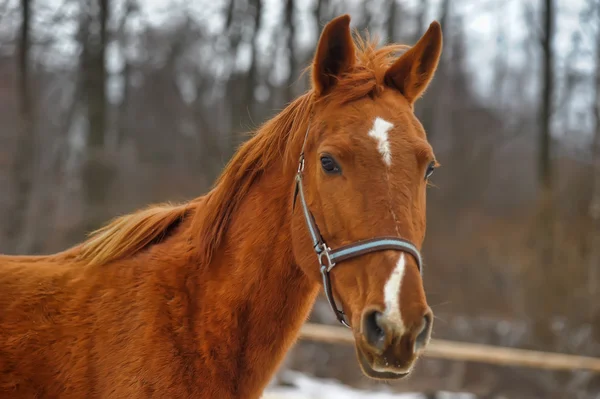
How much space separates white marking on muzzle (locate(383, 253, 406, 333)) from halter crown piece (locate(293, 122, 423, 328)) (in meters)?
0.07

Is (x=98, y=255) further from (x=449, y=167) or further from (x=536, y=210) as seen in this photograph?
(x=449, y=167)

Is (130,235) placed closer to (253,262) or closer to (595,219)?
(253,262)

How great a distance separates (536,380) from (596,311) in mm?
1558

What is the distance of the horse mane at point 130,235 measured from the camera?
7.75 ft

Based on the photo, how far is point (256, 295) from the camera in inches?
84.7

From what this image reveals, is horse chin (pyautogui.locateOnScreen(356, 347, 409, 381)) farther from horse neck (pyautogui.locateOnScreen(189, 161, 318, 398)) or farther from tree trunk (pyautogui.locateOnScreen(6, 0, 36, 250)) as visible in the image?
tree trunk (pyautogui.locateOnScreen(6, 0, 36, 250))

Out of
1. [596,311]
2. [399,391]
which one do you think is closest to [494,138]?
[596,311]

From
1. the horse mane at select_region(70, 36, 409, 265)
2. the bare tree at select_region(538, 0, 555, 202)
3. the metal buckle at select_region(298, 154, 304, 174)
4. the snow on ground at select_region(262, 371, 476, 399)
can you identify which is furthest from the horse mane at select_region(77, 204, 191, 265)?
the bare tree at select_region(538, 0, 555, 202)

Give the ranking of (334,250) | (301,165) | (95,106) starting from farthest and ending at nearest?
1. (95,106)
2. (301,165)
3. (334,250)

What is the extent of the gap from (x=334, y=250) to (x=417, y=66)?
3.14 ft

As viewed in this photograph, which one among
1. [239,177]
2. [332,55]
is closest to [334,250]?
[239,177]

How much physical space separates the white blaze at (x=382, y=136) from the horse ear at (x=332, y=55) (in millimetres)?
343

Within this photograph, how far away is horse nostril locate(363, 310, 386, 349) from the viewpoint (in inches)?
64.5

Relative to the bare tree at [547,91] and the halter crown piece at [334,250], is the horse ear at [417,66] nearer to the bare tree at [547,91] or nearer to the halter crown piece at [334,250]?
the halter crown piece at [334,250]
